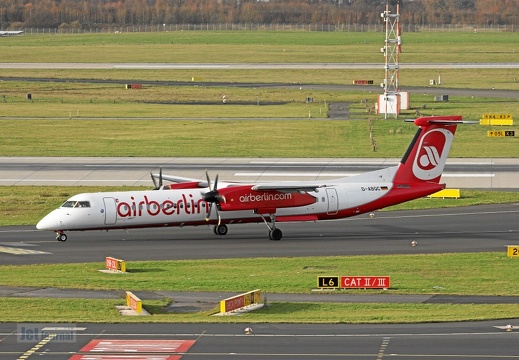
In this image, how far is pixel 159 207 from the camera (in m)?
51.2

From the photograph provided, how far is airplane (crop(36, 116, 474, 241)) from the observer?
51.0 metres

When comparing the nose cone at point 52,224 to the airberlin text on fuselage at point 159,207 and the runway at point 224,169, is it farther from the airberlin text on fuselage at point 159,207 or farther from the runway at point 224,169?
the runway at point 224,169

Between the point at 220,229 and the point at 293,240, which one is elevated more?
the point at 220,229

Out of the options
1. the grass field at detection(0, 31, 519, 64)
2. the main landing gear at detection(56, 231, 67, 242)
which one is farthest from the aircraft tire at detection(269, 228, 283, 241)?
the grass field at detection(0, 31, 519, 64)

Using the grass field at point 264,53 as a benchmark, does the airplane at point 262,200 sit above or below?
below

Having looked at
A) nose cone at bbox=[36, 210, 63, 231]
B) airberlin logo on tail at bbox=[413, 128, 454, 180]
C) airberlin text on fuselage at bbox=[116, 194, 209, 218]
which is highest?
airberlin logo on tail at bbox=[413, 128, 454, 180]

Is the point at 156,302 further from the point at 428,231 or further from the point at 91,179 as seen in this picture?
the point at 91,179

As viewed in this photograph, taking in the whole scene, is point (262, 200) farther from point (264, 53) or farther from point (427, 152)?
point (264, 53)

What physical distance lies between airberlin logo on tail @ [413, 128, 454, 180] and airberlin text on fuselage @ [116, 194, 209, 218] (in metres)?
12.0

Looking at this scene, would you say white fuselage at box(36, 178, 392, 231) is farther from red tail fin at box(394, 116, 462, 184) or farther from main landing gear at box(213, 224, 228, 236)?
red tail fin at box(394, 116, 462, 184)

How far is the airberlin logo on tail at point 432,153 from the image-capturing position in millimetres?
53938

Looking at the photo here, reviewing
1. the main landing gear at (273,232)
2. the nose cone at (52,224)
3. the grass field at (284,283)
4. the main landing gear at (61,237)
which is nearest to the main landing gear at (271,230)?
the main landing gear at (273,232)

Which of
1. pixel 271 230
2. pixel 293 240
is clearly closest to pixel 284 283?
pixel 271 230

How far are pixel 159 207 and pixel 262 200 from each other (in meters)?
5.39
